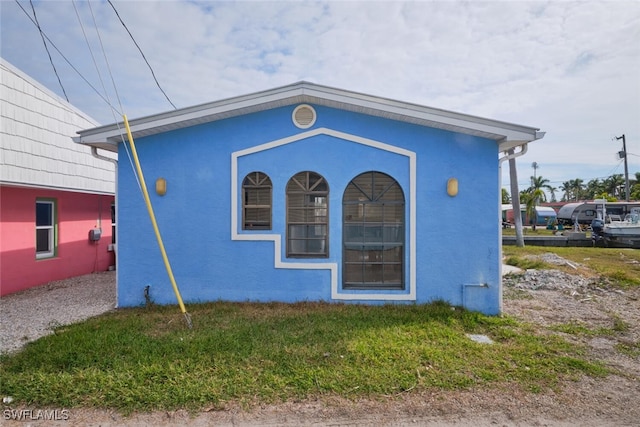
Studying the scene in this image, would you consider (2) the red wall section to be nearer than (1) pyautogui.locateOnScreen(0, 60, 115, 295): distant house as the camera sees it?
No

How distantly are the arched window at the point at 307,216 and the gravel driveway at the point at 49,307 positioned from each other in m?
3.61

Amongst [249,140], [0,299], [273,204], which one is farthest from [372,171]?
[0,299]

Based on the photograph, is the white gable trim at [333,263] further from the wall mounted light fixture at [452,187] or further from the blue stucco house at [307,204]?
the wall mounted light fixture at [452,187]

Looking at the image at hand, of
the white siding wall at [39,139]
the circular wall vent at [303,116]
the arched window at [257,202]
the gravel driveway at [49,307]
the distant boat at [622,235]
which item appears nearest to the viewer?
the gravel driveway at [49,307]

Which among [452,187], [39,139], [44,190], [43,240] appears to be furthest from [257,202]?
[43,240]

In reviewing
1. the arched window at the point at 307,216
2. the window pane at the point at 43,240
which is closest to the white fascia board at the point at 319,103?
the arched window at the point at 307,216

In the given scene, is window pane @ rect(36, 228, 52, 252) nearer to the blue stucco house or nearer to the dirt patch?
the blue stucco house

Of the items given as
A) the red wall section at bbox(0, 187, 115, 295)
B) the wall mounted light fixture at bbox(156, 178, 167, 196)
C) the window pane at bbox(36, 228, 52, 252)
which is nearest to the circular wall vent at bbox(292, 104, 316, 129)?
the wall mounted light fixture at bbox(156, 178, 167, 196)

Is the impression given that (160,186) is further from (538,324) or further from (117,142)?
(538,324)

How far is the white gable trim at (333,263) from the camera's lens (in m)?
5.85

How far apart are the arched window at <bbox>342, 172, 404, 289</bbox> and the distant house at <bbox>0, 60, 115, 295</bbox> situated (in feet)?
21.9

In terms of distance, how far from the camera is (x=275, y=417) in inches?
117

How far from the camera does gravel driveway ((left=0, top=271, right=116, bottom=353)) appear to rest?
194 inches

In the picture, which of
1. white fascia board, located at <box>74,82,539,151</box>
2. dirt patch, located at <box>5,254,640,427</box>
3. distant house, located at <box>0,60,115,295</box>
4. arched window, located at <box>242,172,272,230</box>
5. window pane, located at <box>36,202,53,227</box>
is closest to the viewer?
dirt patch, located at <box>5,254,640,427</box>
